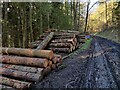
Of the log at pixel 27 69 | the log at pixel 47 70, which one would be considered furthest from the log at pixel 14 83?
the log at pixel 47 70

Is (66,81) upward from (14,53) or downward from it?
downward

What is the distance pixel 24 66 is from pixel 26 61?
22 cm

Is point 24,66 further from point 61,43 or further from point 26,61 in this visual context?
point 61,43

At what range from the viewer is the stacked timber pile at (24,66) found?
6.53m

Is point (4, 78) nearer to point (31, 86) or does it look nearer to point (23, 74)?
point (23, 74)

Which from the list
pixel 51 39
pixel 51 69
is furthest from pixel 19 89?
pixel 51 39

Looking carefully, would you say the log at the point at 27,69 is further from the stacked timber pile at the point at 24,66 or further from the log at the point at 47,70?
the log at the point at 47,70


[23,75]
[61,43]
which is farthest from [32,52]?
[61,43]

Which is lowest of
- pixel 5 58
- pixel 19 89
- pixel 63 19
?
pixel 19 89

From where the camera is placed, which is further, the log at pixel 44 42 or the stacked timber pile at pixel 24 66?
the log at pixel 44 42

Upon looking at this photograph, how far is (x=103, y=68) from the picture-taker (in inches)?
316

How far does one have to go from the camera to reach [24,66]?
24.3ft

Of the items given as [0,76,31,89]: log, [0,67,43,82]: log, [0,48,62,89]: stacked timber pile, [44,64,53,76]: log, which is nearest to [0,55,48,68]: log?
[0,48,62,89]: stacked timber pile

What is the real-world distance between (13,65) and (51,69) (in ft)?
4.95
